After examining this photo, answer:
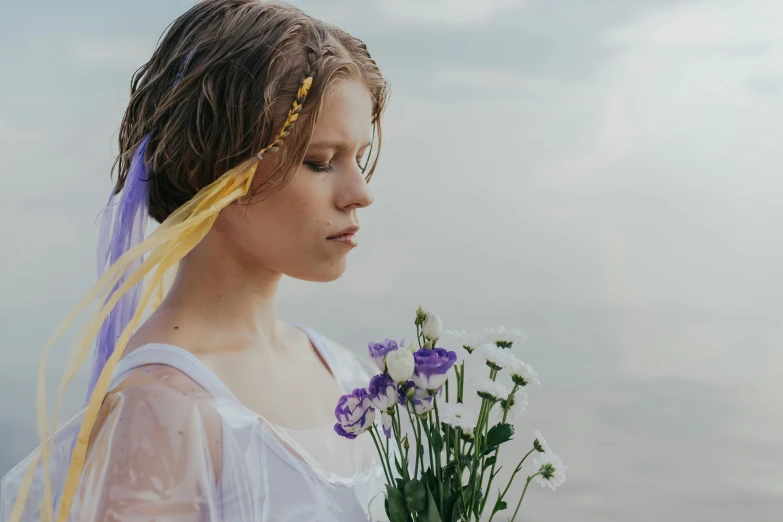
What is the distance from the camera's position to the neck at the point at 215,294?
68.4 inches

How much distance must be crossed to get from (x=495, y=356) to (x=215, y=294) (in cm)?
55

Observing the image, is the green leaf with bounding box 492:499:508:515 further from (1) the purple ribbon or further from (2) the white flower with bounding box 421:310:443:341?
(1) the purple ribbon

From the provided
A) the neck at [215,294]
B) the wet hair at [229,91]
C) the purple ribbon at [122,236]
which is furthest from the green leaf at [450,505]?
the purple ribbon at [122,236]

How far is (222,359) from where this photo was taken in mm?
1735

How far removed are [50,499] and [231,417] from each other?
34cm

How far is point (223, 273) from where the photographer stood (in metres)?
1.76

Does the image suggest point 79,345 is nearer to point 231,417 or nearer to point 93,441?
point 93,441

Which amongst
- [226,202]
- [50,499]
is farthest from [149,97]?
[50,499]

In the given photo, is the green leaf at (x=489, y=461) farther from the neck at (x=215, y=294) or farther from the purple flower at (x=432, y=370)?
the neck at (x=215, y=294)

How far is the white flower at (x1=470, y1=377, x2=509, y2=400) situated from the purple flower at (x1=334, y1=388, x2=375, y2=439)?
0.59 ft

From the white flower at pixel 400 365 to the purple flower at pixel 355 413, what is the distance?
7 centimetres

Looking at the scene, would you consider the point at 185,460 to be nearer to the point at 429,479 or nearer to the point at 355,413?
the point at 355,413

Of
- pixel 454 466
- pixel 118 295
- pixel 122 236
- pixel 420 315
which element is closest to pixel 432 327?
pixel 420 315

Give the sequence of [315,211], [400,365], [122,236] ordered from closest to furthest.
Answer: [400,365], [315,211], [122,236]
